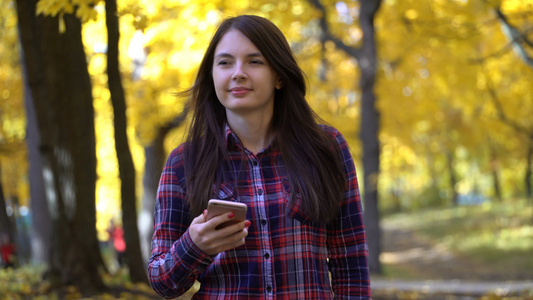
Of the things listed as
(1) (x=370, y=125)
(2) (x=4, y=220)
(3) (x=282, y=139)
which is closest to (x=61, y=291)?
(3) (x=282, y=139)

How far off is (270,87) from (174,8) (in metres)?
7.82

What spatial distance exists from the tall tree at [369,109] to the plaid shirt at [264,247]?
10.5 meters

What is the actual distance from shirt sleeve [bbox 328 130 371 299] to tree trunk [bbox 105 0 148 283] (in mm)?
4015

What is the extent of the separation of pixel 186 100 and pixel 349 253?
11197 millimetres

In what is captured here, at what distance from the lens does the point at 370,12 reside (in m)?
12.2

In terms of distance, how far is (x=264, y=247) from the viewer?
80.3 inches

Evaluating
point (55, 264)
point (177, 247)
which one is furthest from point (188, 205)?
point (55, 264)

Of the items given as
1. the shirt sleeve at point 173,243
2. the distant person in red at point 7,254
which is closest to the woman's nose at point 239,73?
the shirt sleeve at point 173,243

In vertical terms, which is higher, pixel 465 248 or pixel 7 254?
pixel 7 254

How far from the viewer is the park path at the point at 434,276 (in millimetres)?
9898

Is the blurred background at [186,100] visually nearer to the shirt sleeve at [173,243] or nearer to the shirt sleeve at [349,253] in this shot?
the shirt sleeve at [173,243]

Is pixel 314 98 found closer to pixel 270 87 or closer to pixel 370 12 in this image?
pixel 370 12

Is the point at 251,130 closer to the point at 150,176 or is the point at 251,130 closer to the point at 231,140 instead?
the point at 231,140

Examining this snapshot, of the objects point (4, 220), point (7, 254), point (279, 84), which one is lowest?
point (7, 254)
